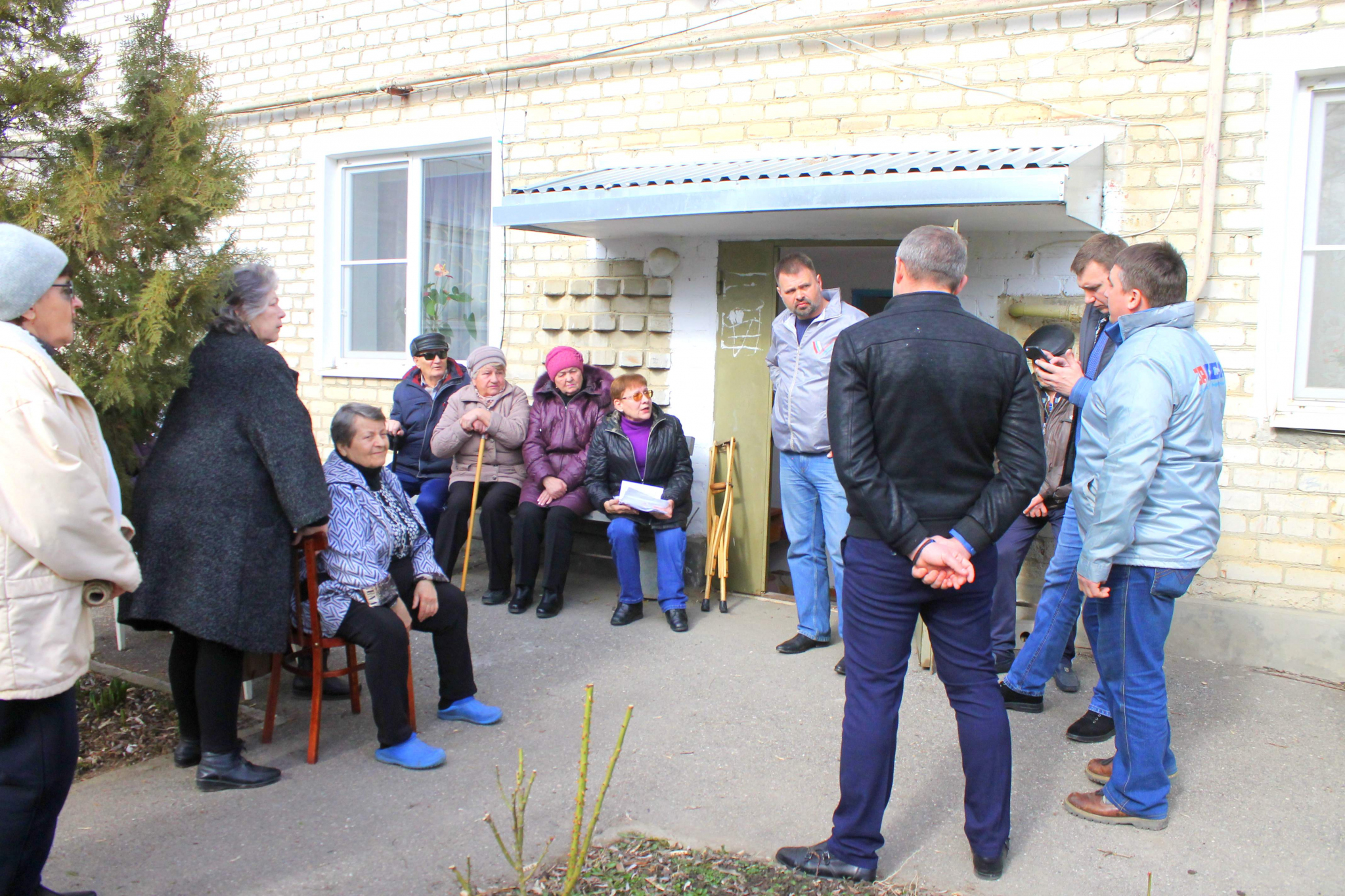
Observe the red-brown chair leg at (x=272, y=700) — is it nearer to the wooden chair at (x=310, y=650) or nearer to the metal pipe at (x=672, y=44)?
the wooden chair at (x=310, y=650)

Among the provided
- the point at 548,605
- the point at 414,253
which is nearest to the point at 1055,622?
the point at 548,605

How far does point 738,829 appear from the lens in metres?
3.21

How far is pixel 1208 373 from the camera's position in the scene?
3074mm

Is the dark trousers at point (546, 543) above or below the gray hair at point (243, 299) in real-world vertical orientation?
below

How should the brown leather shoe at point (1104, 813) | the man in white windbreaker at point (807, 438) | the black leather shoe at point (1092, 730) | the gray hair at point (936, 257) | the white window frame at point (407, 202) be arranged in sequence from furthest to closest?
the white window frame at point (407, 202), the man in white windbreaker at point (807, 438), the black leather shoe at point (1092, 730), the brown leather shoe at point (1104, 813), the gray hair at point (936, 257)

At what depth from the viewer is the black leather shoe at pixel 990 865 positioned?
289 centimetres

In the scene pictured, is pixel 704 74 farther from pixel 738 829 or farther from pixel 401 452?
pixel 738 829

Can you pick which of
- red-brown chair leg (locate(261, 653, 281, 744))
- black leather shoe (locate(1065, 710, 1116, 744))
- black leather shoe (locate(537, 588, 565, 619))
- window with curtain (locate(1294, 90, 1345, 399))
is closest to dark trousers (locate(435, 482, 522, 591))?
black leather shoe (locate(537, 588, 565, 619))

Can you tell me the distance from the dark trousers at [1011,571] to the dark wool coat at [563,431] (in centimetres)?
230

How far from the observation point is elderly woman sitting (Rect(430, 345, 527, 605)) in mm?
5824

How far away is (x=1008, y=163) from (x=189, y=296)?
330cm

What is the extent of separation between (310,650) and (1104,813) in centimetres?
281

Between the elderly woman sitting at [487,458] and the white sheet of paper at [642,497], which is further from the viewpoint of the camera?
the elderly woman sitting at [487,458]

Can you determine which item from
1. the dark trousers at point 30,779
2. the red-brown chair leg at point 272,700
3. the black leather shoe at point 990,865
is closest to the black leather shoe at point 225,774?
the red-brown chair leg at point 272,700
